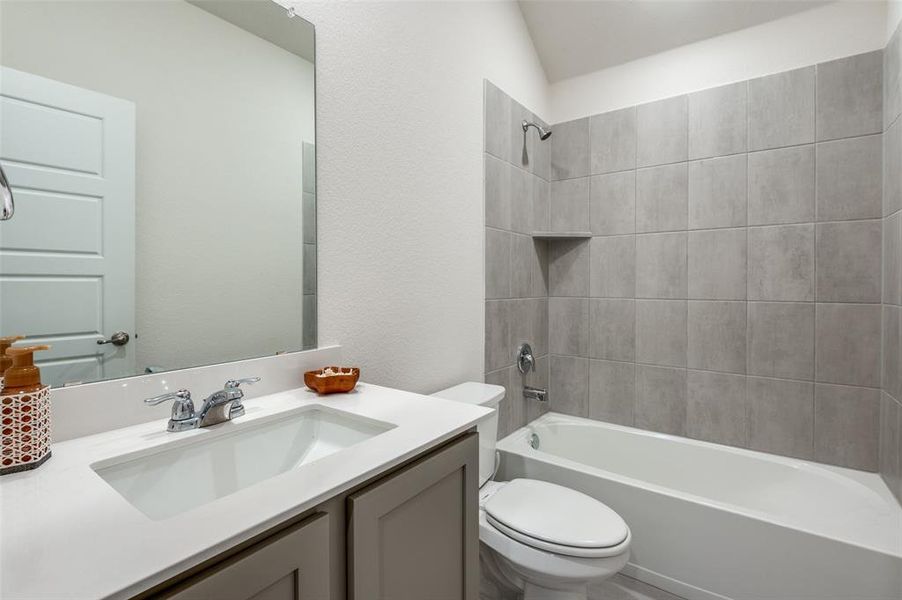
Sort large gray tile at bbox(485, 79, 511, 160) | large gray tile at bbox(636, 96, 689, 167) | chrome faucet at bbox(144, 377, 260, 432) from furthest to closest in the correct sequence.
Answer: large gray tile at bbox(636, 96, 689, 167) → large gray tile at bbox(485, 79, 511, 160) → chrome faucet at bbox(144, 377, 260, 432)

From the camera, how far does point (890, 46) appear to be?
5.61ft

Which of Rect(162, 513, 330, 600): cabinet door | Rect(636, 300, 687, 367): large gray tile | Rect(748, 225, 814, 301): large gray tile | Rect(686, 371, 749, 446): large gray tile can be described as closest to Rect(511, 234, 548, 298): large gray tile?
Rect(636, 300, 687, 367): large gray tile

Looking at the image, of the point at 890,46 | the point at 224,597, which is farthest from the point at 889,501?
the point at 224,597

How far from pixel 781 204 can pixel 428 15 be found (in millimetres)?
1776

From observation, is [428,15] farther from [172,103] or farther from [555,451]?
[555,451]

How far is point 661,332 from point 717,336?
0.25 meters

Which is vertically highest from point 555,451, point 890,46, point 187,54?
point 890,46

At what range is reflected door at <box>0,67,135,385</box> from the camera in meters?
0.77

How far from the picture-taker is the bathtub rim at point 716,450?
4.80 feet

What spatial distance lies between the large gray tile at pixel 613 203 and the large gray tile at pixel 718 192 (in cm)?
29

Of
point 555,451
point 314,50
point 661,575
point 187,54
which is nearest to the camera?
point 187,54

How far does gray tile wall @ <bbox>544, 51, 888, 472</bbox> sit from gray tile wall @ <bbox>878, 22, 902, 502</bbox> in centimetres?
2

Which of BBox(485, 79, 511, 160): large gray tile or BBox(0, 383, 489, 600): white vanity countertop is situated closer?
BBox(0, 383, 489, 600): white vanity countertop

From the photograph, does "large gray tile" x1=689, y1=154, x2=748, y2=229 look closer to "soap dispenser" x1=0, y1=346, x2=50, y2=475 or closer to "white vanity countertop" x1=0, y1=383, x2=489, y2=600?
"white vanity countertop" x1=0, y1=383, x2=489, y2=600
